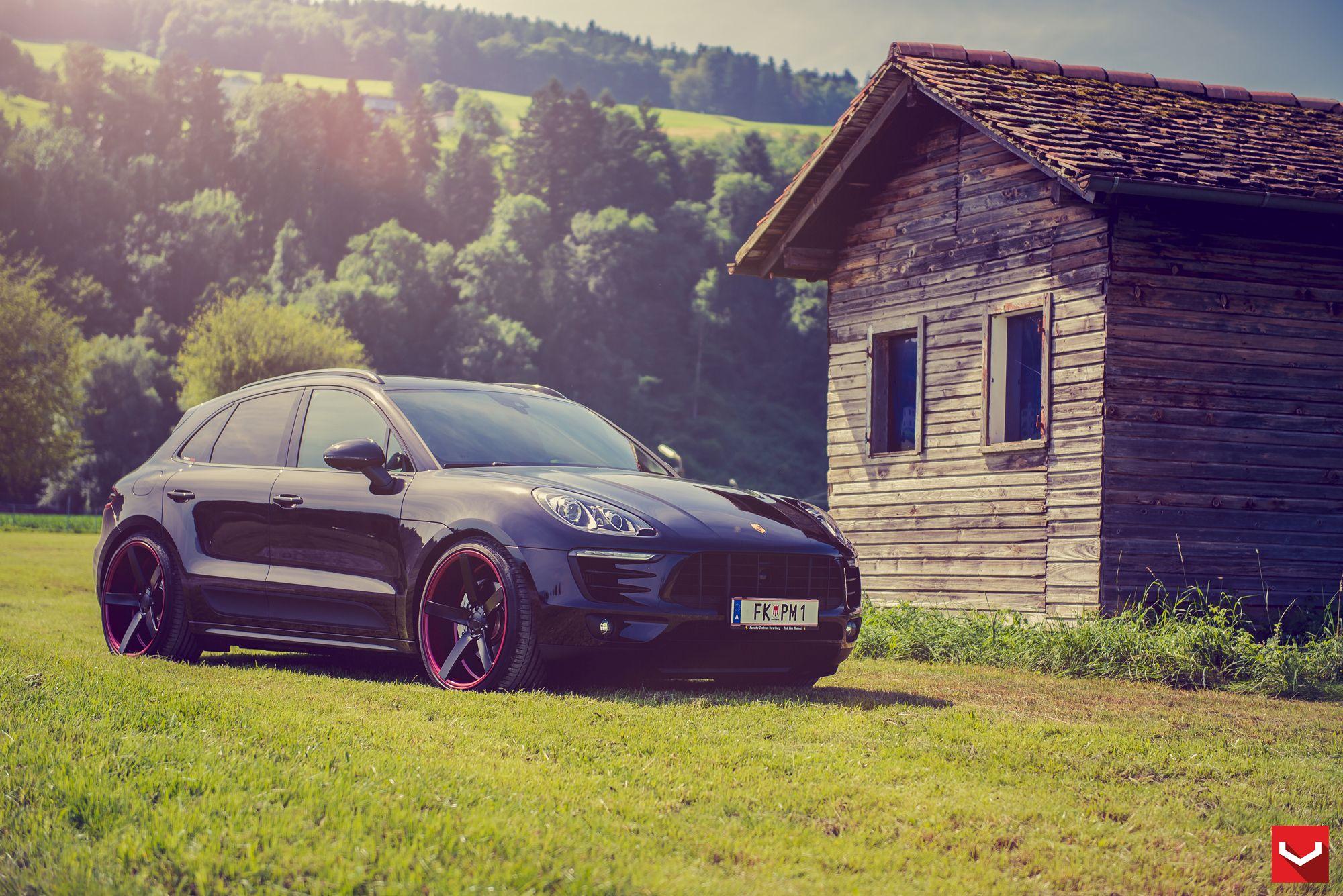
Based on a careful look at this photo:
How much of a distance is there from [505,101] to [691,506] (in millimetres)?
163659

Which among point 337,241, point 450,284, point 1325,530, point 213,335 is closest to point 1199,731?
point 1325,530

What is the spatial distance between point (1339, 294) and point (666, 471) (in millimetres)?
7597

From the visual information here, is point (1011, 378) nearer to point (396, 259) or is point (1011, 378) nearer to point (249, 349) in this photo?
point (249, 349)

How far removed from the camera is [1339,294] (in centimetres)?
1312

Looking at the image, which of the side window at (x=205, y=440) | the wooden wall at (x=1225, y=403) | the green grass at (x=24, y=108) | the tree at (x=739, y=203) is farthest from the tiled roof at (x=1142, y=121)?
the green grass at (x=24, y=108)

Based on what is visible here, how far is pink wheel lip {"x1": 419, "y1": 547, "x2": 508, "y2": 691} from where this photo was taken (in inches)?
275

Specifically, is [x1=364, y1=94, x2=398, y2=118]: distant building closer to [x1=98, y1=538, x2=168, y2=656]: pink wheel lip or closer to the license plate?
[x1=98, y1=538, x2=168, y2=656]: pink wheel lip

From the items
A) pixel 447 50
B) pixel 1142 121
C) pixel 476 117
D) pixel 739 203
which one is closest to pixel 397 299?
pixel 739 203

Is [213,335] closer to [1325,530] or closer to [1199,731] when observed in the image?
[1325,530]

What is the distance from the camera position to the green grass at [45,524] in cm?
4625

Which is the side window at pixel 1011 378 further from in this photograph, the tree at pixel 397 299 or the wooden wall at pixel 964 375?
the tree at pixel 397 299

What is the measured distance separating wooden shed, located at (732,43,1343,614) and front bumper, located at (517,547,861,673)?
6079mm

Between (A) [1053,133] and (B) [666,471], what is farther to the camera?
(A) [1053,133]

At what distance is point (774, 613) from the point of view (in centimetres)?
727
